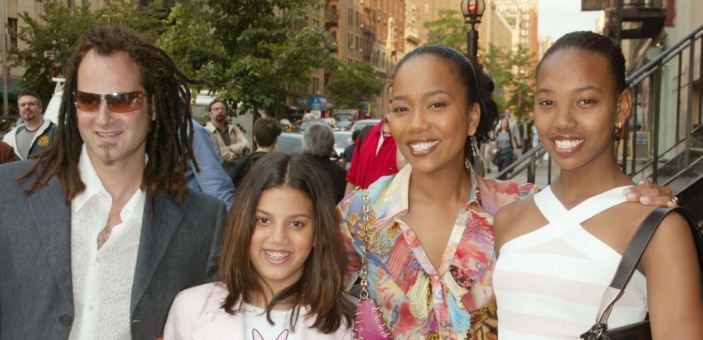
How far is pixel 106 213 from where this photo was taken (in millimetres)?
2750

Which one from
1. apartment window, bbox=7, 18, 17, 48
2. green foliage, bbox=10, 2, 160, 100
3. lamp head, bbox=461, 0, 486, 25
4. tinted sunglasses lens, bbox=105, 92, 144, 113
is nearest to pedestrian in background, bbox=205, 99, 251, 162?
lamp head, bbox=461, 0, 486, 25

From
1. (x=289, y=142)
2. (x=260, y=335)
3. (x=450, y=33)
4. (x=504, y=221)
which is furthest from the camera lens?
(x=450, y=33)

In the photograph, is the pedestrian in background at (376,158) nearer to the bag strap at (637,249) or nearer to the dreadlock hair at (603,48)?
the dreadlock hair at (603,48)

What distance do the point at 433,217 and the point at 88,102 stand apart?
1.47 m

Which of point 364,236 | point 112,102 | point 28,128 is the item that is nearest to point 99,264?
point 112,102

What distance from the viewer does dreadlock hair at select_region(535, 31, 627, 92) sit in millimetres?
2461

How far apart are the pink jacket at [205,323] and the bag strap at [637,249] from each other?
1.13 meters

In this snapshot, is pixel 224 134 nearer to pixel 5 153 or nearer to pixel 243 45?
pixel 243 45

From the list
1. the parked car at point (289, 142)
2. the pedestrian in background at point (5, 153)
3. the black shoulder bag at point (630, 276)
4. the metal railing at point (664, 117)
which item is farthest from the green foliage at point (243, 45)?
the black shoulder bag at point (630, 276)

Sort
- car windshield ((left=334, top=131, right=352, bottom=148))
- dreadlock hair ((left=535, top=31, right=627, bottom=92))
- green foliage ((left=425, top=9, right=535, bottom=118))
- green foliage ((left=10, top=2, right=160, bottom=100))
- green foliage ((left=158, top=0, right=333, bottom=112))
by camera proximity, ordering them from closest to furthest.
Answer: dreadlock hair ((left=535, top=31, right=627, bottom=92)), green foliage ((left=158, top=0, right=333, bottom=112)), car windshield ((left=334, top=131, right=352, bottom=148)), green foliage ((left=10, top=2, right=160, bottom=100)), green foliage ((left=425, top=9, right=535, bottom=118))

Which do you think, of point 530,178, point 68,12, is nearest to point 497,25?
point 68,12

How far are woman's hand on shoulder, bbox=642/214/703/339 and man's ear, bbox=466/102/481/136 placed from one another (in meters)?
1.08

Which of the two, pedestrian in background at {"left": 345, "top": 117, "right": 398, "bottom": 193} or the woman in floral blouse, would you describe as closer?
the woman in floral blouse

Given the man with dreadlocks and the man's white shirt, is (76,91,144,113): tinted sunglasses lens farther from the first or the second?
the man's white shirt
